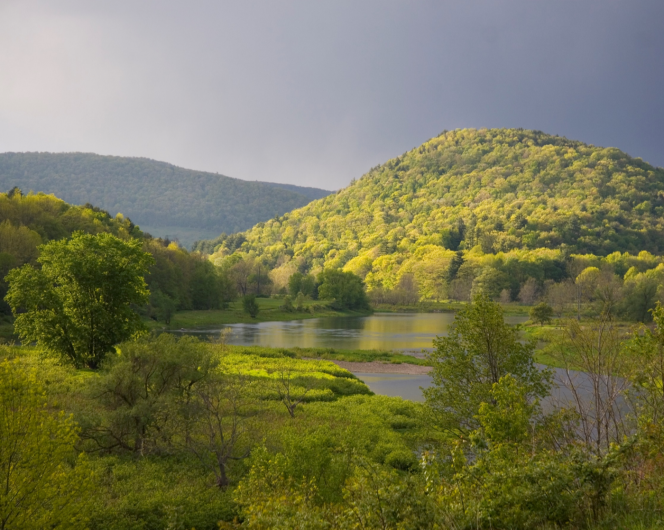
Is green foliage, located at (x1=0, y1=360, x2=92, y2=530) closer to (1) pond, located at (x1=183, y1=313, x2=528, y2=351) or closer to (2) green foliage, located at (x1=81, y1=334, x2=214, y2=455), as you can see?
(2) green foliage, located at (x1=81, y1=334, x2=214, y2=455)

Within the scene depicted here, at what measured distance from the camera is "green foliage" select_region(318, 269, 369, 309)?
120000 millimetres

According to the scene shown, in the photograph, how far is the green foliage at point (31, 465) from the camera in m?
8.30

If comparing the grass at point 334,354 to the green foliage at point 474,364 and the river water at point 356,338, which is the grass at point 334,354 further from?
the green foliage at point 474,364

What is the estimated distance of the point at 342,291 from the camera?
395 feet

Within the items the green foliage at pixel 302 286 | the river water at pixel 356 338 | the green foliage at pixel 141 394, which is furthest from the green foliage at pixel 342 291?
the green foliage at pixel 141 394

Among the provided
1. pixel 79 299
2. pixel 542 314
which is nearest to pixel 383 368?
pixel 79 299

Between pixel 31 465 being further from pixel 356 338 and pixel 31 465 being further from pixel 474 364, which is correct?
pixel 356 338

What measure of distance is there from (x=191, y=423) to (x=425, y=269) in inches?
5972

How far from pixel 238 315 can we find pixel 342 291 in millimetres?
34035

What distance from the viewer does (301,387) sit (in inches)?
1231

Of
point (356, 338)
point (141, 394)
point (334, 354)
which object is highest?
point (141, 394)

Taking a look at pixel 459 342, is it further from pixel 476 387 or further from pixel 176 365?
pixel 176 365

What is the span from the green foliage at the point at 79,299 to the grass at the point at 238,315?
34.1 meters

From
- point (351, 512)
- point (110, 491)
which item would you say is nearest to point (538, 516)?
point (351, 512)
